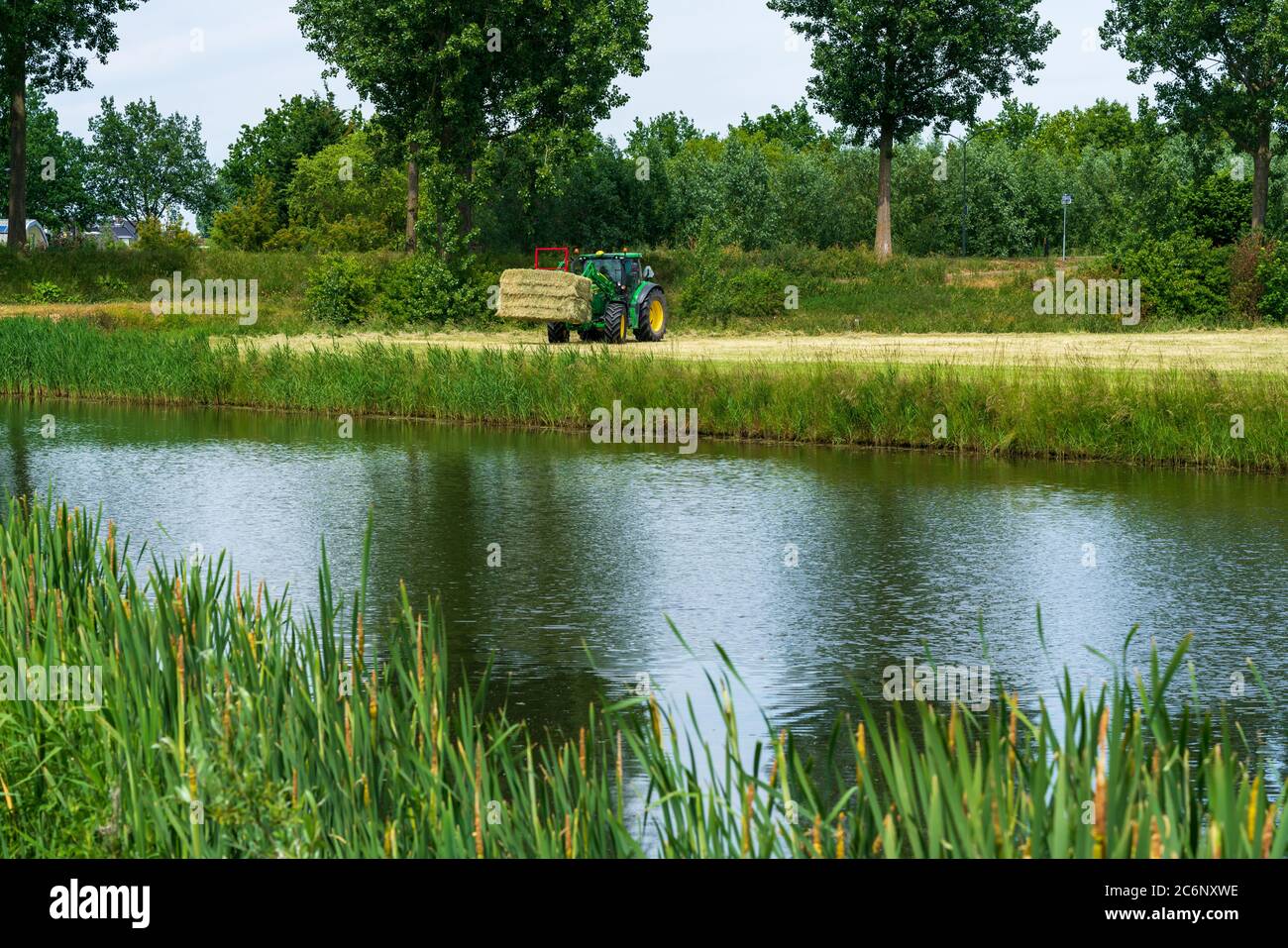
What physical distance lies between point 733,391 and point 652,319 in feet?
36.7

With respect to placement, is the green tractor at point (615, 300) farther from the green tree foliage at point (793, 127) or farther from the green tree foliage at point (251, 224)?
the green tree foliage at point (793, 127)

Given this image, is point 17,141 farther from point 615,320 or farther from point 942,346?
point 942,346

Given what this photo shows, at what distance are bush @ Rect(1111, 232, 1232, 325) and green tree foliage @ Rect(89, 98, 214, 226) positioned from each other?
67.7 metres

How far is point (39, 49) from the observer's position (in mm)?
49062

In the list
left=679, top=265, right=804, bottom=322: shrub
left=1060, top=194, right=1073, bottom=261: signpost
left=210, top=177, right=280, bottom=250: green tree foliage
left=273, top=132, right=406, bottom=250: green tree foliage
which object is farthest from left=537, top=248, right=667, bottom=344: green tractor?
left=210, top=177, right=280, bottom=250: green tree foliage

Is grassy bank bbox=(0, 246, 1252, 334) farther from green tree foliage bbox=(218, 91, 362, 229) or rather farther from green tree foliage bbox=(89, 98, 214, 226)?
green tree foliage bbox=(89, 98, 214, 226)

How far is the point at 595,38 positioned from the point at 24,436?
1071 inches

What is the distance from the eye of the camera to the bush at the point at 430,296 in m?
40.4

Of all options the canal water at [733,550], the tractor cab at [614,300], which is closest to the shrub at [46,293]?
the tractor cab at [614,300]

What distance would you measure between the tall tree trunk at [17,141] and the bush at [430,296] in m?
14.1

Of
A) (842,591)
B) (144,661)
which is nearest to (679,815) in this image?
(144,661)

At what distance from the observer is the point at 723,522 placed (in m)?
16.7

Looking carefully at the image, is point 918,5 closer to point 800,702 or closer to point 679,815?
point 800,702

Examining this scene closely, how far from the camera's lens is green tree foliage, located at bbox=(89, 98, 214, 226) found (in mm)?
94250
